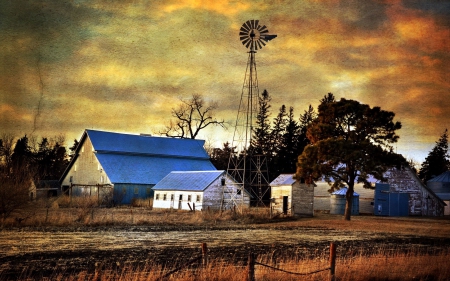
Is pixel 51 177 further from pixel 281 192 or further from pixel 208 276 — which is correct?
pixel 208 276

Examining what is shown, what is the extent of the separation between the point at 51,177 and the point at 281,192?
44557 mm

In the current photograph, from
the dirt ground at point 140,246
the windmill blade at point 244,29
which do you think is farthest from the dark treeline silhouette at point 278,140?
the dirt ground at point 140,246

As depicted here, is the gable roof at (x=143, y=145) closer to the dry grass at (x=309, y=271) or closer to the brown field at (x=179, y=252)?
the brown field at (x=179, y=252)

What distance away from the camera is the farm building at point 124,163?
177 ft

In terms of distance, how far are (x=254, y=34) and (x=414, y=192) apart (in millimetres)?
26898

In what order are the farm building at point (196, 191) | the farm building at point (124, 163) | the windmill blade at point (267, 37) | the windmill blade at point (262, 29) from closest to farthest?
the windmill blade at point (267, 37) → the windmill blade at point (262, 29) → the farm building at point (196, 191) → the farm building at point (124, 163)

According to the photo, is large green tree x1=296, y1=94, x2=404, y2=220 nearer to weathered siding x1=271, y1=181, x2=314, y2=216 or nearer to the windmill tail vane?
weathered siding x1=271, y1=181, x2=314, y2=216

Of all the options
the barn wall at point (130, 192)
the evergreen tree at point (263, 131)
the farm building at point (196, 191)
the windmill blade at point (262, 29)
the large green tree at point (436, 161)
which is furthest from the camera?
the large green tree at point (436, 161)

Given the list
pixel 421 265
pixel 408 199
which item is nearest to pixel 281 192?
pixel 408 199

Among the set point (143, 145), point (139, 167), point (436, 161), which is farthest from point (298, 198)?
point (436, 161)

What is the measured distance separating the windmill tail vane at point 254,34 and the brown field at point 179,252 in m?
12.5

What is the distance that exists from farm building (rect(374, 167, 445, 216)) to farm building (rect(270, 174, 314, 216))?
921 centimetres

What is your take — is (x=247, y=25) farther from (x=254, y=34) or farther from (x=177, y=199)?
(x=177, y=199)

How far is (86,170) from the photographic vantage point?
59.0 metres
